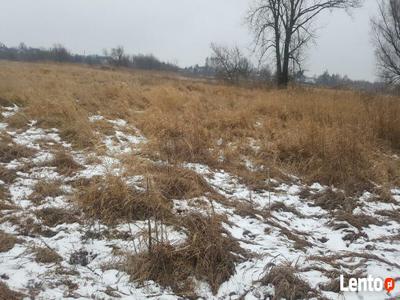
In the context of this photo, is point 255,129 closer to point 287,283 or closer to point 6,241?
point 287,283

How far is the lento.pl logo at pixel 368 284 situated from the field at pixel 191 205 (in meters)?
0.06

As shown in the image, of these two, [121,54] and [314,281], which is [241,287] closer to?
[314,281]

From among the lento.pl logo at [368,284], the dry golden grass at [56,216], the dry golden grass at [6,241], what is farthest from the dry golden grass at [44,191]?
the lento.pl logo at [368,284]

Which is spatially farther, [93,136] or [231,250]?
[93,136]

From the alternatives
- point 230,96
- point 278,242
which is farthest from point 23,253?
point 230,96

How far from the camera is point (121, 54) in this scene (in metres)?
62.8

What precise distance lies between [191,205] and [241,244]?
2.47 feet

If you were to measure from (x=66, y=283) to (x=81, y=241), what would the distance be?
0.55 meters

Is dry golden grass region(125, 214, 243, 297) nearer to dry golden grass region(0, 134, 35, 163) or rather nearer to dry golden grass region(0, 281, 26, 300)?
dry golden grass region(0, 281, 26, 300)

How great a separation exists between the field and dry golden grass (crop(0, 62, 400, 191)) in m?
0.03

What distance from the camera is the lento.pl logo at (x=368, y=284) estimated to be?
2.52 metres

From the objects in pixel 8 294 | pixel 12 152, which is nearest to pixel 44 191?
pixel 12 152

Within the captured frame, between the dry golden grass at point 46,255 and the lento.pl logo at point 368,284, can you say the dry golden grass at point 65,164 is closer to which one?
the dry golden grass at point 46,255

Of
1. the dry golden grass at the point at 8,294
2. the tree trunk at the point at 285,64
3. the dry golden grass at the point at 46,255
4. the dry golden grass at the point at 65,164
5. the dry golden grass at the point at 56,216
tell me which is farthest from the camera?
the tree trunk at the point at 285,64
